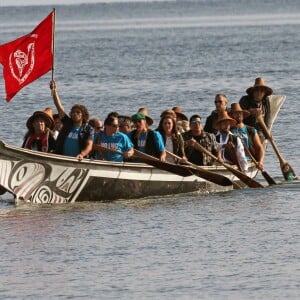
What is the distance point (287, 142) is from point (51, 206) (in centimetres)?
964

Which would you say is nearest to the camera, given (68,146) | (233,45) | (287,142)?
(68,146)

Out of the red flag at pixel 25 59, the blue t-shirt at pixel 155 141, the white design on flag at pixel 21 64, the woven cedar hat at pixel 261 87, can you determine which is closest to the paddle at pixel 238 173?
the blue t-shirt at pixel 155 141

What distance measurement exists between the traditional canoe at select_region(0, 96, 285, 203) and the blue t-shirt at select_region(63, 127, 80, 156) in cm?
26

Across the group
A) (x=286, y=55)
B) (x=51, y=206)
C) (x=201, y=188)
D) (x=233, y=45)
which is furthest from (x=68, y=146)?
(x=233, y=45)

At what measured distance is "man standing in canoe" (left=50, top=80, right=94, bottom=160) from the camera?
2158 cm

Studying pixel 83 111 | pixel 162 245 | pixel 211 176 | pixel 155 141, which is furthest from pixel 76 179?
pixel 162 245

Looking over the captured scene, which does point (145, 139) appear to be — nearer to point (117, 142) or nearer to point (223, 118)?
point (117, 142)

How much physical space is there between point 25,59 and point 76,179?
2.19 metres

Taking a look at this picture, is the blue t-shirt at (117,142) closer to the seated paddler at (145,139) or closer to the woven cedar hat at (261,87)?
the seated paddler at (145,139)

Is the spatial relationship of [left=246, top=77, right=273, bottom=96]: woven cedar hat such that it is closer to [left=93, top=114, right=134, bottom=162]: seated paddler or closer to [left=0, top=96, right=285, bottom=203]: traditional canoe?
Result: [left=0, top=96, right=285, bottom=203]: traditional canoe

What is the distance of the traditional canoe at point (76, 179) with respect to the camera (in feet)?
70.4

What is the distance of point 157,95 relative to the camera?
1673 inches

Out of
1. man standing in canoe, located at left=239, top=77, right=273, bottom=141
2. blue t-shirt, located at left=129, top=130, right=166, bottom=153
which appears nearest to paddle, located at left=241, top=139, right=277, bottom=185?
man standing in canoe, located at left=239, top=77, right=273, bottom=141

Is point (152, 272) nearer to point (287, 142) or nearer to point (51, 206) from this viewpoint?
point (51, 206)
